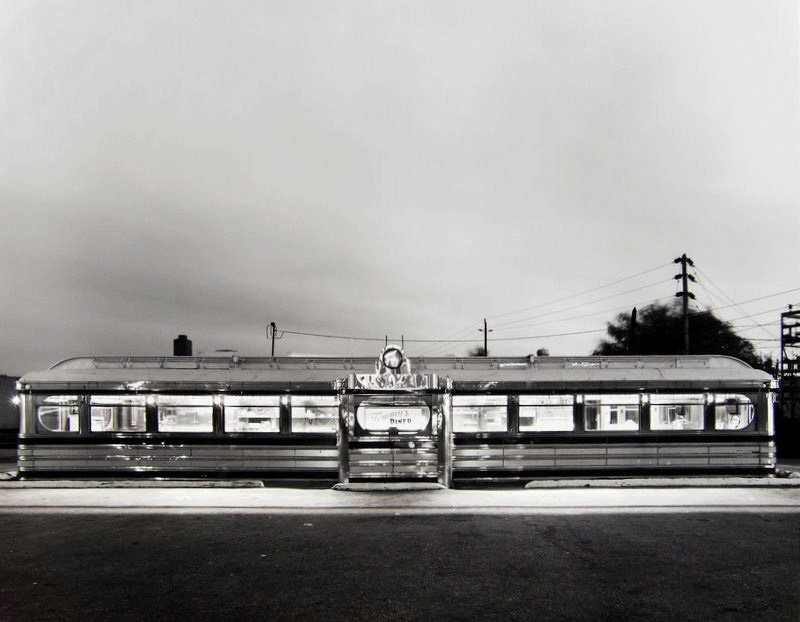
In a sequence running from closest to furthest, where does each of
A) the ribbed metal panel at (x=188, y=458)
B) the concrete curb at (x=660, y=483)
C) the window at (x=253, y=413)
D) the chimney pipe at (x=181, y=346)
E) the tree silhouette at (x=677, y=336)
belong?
the concrete curb at (x=660, y=483) → the ribbed metal panel at (x=188, y=458) → the window at (x=253, y=413) → the chimney pipe at (x=181, y=346) → the tree silhouette at (x=677, y=336)

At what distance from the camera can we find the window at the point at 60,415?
10461 mm

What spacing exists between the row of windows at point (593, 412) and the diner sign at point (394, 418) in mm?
678

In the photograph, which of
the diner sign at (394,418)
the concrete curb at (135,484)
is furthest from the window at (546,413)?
the concrete curb at (135,484)

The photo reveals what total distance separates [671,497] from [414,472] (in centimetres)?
459

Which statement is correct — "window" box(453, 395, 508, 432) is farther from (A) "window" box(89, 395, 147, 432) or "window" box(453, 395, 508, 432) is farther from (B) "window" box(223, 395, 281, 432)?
(A) "window" box(89, 395, 147, 432)

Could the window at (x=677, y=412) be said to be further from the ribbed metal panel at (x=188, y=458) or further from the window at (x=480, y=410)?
the ribbed metal panel at (x=188, y=458)

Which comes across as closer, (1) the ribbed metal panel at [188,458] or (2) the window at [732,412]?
(1) the ribbed metal panel at [188,458]

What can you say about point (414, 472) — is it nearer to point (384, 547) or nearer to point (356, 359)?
point (356, 359)

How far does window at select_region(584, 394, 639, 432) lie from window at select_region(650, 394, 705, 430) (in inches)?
14.5

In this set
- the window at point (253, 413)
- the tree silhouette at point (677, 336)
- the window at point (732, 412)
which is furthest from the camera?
the tree silhouette at point (677, 336)

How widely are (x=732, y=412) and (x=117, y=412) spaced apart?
1203 centimetres

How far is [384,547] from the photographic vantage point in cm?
694

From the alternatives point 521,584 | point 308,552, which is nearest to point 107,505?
point 308,552

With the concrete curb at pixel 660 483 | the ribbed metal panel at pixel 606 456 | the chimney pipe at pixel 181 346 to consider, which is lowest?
the concrete curb at pixel 660 483
